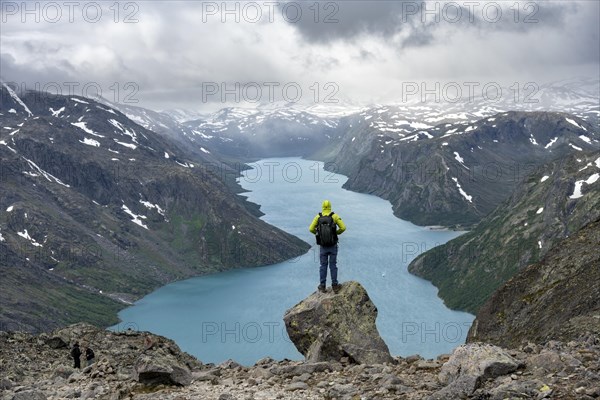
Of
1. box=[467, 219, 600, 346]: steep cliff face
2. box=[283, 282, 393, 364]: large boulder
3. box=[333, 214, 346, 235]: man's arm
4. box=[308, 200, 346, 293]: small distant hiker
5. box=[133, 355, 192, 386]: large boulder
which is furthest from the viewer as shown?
box=[467, 219, 600, 346]: steep cliff face

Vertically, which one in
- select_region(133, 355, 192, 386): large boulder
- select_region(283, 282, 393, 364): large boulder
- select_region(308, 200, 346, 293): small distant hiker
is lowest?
select_region(133, 355, 192, 386): large boulder

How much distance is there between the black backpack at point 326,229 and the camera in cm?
3397

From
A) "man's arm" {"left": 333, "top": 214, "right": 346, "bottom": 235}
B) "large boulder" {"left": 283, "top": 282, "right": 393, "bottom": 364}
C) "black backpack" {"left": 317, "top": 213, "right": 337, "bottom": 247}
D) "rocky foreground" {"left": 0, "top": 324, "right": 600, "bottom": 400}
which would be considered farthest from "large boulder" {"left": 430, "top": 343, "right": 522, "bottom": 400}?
"black backpack" {"left": 317, "top": 213, "right": 337, "bottom": 247}

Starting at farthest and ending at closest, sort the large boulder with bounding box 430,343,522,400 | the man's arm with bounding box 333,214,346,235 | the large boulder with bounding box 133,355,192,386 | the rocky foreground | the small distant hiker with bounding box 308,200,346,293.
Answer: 1. the small distant hiker with bounding box 308,200,346,293
2. the man's arm with bounding box 333,214,346,235
3. the large boulder with bounding box 133,355,192,386
4. the large boulder with bounding box 430,343,522,400
5. the rocky foreground

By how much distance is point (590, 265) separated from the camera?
5006 cm

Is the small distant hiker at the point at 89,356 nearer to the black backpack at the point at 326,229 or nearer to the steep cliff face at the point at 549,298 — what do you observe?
the black backpack at the point at 326,229

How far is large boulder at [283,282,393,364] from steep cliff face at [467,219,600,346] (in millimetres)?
A: 11963

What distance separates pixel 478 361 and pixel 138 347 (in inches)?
1508

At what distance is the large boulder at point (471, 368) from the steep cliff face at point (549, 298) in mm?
17111

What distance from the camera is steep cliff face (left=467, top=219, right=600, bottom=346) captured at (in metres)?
42.9

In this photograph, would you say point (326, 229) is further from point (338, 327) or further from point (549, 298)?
point (549, 298)

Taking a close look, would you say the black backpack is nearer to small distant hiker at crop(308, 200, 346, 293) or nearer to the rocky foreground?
small distant hiker at crop(308, 200, 346, 293)

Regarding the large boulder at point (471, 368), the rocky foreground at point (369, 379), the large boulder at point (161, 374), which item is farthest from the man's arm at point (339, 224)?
the large boulder at point (471, 368)

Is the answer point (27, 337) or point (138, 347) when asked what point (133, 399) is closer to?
point (138, 347)
